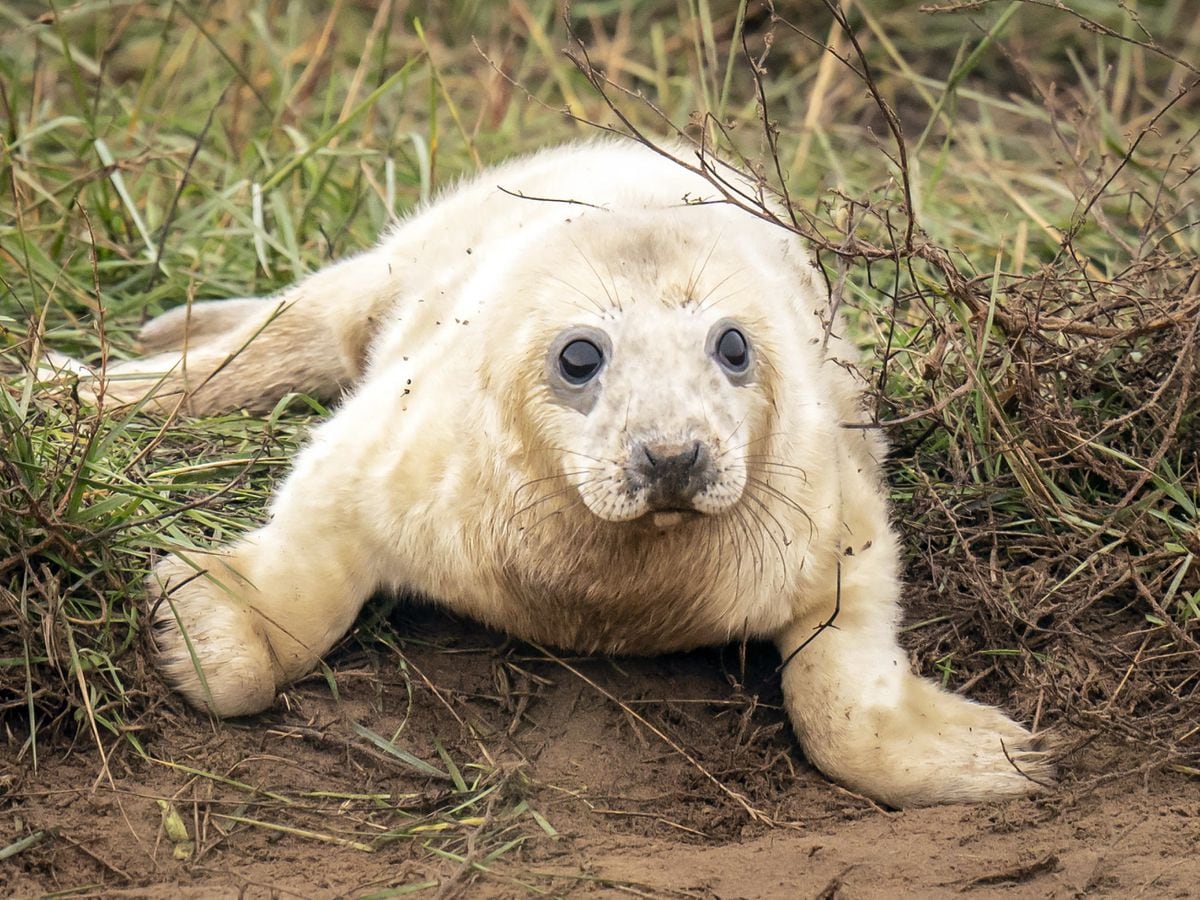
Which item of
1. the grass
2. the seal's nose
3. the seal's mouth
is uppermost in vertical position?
the seal's nose

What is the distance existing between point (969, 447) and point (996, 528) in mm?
224

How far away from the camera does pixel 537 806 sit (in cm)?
326

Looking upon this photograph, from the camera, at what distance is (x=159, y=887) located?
9.47 ft

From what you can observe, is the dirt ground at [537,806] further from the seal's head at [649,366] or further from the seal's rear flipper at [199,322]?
the seal's rear flipper at [199,322]

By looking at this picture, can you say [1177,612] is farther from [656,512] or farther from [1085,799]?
[656,512]

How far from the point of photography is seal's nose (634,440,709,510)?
2902 millimetres

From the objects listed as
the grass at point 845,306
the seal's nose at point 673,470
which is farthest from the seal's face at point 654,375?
the grass at point 845,306

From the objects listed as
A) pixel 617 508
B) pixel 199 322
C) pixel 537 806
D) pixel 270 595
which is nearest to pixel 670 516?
pixel 617 508

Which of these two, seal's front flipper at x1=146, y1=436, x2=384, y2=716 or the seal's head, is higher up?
the seal's head

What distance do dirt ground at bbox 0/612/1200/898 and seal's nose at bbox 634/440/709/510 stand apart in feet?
2.25

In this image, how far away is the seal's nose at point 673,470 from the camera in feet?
9.52

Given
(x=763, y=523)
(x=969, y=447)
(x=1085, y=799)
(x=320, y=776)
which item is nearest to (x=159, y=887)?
(x=320, y=776)

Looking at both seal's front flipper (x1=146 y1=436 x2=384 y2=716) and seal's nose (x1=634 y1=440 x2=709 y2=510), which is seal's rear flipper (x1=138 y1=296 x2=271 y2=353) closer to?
seal's front flipper (x1=146 y1=436 x2=384 y2=716)

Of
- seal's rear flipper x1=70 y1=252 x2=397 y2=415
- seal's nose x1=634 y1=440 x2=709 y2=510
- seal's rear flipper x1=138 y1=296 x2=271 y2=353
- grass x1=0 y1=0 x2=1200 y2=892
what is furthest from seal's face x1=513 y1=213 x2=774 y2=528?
seal's rear flipper x1=138 y1=296 x2=271 y2=353
